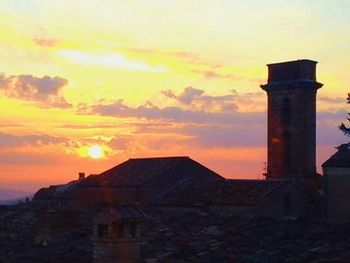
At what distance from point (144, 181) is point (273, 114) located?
8.63 metres

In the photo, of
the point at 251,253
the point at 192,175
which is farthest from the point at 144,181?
the point at 251,253

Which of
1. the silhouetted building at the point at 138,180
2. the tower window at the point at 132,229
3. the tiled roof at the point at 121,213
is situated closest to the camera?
the tiled roof at the point at 121,213

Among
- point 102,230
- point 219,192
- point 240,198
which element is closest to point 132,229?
point 102,230

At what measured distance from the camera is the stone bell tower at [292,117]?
127ft

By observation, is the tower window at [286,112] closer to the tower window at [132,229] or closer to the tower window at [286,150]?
the tower window at [286,150]

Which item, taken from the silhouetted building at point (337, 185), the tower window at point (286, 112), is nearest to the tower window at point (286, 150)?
the tower window at point (286, 112)

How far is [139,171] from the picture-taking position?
37.8m

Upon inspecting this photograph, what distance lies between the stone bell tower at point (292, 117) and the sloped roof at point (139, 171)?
4134 millimetres

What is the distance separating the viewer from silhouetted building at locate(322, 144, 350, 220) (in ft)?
103

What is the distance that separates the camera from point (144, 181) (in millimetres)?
35719

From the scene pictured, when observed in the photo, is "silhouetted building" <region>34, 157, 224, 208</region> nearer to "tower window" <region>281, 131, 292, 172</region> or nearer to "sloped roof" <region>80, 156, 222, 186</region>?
"sloped roof" <region>80, 156, 222, 186</region>

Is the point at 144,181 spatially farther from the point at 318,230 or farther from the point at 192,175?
the point at 318,230

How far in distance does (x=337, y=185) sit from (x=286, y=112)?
8.64 metres

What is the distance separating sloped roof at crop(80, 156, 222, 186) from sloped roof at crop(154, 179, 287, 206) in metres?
1.53
